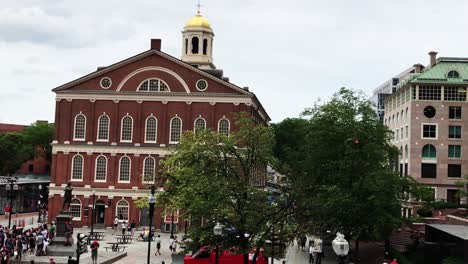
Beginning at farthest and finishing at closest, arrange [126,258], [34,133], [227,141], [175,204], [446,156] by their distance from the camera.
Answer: [34,133] → [446,156] → [126,258] → [175,204] → [227,141]

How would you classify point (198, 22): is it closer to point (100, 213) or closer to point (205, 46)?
point (205, 46)

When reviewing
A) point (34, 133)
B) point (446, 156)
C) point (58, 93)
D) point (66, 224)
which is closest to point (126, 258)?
point (66, 224)

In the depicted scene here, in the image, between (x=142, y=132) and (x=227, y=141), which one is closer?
(x=227, y=141)

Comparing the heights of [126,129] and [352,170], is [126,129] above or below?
above

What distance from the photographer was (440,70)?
226 feet

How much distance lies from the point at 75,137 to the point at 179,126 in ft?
36.9

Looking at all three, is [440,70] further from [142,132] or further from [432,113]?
[142,132]

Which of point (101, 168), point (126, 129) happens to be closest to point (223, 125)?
point (126, 129)

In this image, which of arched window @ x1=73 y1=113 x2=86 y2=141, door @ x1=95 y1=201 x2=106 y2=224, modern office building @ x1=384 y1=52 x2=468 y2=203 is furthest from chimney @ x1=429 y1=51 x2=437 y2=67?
door @ x1=95 y1=201 x2=106 y2=224

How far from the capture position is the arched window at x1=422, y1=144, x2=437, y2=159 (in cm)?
6814

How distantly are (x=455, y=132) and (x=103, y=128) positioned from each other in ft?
120

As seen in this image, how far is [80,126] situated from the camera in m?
70.8

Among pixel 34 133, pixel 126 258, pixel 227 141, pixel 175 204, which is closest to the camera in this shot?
pixel 227 141

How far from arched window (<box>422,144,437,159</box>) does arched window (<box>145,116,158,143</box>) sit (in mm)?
27982
